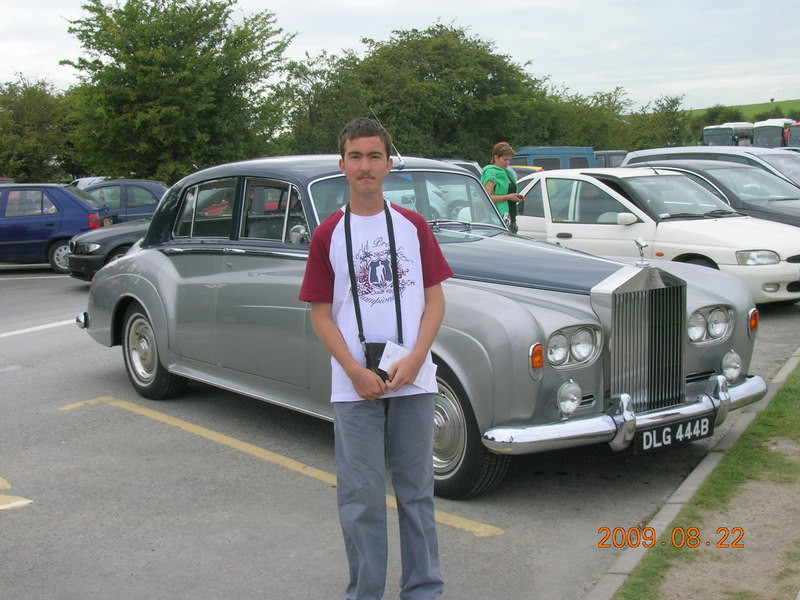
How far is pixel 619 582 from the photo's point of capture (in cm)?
391

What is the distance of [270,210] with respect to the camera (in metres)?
6.36

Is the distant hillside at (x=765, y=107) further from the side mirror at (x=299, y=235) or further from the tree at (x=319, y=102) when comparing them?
the side mirror at (x=299, y=235)

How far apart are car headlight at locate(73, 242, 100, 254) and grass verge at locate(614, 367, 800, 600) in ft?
34.6

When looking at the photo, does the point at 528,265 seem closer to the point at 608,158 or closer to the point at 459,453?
the point at 459,453

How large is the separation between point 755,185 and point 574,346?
30.6ft

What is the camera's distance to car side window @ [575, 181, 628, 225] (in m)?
11.1

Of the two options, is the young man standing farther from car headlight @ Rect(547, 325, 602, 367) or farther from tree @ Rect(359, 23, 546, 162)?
tree @ Rect(359, 23, 546, 162)

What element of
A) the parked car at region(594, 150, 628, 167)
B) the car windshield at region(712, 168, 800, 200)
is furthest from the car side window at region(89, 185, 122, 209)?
the parked car at region(594, 150, 628, 167)

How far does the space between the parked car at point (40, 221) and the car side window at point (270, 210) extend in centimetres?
1143

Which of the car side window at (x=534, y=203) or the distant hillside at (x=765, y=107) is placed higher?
the distant hillside at (x=765, y=107)

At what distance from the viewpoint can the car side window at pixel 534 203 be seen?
11.8m

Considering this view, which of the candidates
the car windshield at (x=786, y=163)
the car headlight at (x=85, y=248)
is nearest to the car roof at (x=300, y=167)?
the car headlight at (x=85, y=248)

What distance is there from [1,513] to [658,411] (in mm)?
3669
